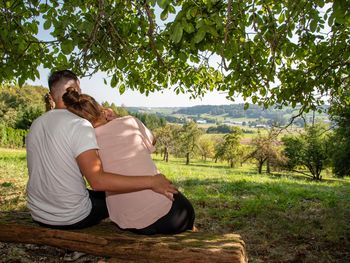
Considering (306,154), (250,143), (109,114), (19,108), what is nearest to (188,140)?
(250,143)

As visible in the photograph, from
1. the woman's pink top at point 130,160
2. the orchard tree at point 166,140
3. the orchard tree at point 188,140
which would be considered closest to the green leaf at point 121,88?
the woman's pink top at point 130,160

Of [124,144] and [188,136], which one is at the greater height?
[124,144]

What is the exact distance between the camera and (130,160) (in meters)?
3.32

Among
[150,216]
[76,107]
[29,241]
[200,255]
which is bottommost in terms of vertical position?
[29,241]

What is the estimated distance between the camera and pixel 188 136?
98438 mm

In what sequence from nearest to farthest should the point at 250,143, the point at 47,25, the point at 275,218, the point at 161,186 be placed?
the point at 161,186
the point at 47,25
the point at 275,218
the point at 250,143

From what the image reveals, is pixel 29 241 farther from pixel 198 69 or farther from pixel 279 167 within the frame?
pixel 279 167

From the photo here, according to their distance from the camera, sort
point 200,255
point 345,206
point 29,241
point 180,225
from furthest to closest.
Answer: point 345,206 → point 29,241 → point 180,225 → point 200,255

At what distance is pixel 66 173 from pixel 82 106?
0.75m

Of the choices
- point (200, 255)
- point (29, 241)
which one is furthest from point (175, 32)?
point (29, 241)

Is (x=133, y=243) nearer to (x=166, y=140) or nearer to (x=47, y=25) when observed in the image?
(x=47, y=25)

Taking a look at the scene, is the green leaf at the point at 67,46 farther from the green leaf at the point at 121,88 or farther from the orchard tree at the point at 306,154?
the orchard tree at the point at 306,154

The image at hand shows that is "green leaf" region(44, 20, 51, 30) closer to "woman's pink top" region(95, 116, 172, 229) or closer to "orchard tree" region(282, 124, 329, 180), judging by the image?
"woman's pink top" region(95, 116, 172, 229)

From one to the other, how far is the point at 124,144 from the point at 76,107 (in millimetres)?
669
